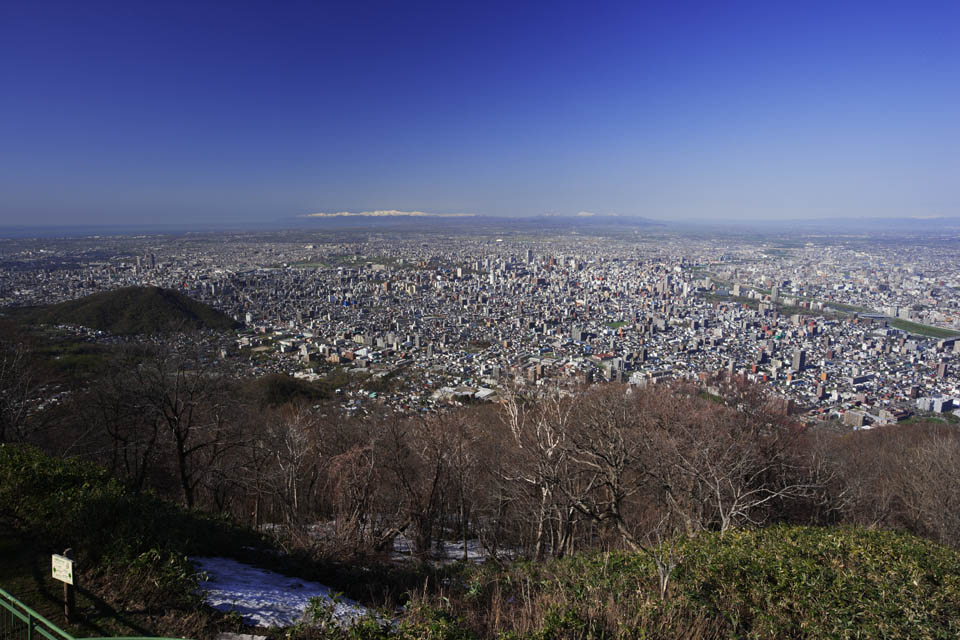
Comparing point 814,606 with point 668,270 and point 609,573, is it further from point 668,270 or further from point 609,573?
point 668,270

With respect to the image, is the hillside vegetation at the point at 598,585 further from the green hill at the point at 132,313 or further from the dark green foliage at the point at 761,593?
the green hill at the point at 132,313

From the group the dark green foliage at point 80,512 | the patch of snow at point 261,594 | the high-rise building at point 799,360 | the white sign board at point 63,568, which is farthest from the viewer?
the high-rise building at point 799,360

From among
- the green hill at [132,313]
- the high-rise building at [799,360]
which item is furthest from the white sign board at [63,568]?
the high-rise building at [799,360]

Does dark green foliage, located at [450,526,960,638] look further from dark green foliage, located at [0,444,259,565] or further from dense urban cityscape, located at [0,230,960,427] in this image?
dense urban cityscape, located at [0,230,960,427]

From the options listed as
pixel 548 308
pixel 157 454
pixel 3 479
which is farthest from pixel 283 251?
pixel 3 479

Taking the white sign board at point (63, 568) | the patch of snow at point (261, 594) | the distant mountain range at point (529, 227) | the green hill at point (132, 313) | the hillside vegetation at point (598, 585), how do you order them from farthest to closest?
the distant mountain range at point (529, 227) → the green hill at point (132, 313) → the patch of snow at point (261, 594) → the hillside vegetation at point (598, 585) → the white sign board at point (63, 568)

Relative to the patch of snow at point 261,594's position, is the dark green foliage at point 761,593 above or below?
above
